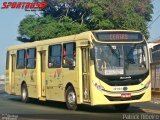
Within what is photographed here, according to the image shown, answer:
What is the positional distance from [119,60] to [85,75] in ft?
4.91

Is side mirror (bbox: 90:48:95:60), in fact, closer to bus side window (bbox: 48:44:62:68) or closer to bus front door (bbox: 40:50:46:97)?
bus side window (bbox: 48:44:62:68)

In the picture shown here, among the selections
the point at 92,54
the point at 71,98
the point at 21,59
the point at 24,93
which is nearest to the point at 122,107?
the point at 71,98

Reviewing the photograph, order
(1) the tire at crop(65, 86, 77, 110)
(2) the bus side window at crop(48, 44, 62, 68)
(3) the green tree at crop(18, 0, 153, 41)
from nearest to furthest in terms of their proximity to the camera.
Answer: (1) the tire at crop(65, 86, 77, 110) < (2) the bus side window at crop(48, 44, 62, 68) < (3) the green tree at crop(18, 0, 153, 41)

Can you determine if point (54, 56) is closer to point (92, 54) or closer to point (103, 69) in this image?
point (92, 54)

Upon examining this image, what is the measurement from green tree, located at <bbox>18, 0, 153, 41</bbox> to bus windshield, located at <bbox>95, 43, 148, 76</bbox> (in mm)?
31477

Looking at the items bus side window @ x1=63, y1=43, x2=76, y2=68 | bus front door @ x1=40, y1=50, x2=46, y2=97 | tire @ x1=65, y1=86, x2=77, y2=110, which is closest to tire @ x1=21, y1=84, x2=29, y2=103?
bus front door @ x1=40, y1=50, x2=46, y2=97

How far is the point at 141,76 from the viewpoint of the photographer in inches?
761

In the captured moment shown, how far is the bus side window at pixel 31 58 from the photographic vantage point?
84.2 ft

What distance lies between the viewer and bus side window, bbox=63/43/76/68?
20844mm

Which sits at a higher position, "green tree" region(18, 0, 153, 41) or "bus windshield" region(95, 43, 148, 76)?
"green tree" region(18, 0, 153, 41)

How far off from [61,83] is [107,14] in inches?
1229

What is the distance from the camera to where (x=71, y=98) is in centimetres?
2089

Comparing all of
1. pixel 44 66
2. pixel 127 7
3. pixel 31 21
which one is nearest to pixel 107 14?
pixel 127 7

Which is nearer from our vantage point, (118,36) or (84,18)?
(118,36)
